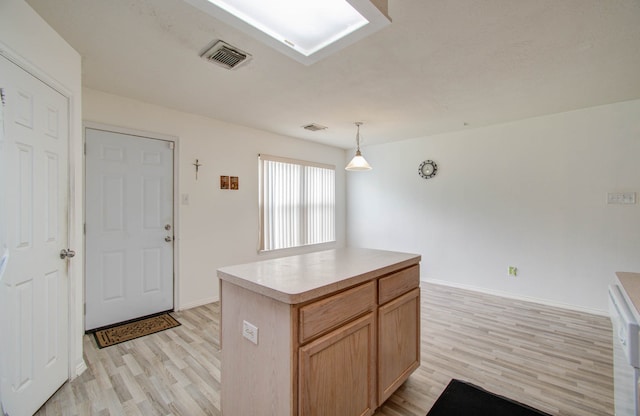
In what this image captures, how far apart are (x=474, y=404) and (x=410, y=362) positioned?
44cm

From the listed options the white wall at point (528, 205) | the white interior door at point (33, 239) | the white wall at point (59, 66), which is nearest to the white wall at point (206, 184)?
the white wall at point (59, 66)

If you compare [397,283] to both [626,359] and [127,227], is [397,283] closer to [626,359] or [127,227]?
[626,359]

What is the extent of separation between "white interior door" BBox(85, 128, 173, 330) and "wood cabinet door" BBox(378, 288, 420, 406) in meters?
2.76

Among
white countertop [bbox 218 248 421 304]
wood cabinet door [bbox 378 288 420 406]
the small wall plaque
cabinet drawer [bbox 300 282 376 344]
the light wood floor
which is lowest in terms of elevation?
the light wood floor

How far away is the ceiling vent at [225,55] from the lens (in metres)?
2.04

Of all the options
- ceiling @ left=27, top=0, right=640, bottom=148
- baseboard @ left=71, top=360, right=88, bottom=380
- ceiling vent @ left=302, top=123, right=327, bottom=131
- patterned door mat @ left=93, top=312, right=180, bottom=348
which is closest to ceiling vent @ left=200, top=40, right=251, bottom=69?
ceiling @ left=27, top=0, right=640, bottom=148

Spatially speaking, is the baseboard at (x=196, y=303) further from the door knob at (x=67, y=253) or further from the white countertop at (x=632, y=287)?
the white countertop at (x=632, y=287)

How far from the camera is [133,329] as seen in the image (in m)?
2.93

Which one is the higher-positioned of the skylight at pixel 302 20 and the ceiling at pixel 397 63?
the ceiling at pixel 397 63

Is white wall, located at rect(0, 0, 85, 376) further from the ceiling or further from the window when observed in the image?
the window

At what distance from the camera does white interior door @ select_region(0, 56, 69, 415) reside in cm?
153

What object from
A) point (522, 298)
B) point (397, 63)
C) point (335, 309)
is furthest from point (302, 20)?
point (522, 298)

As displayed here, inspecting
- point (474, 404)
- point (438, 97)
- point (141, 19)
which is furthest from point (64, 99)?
point (474, 404)

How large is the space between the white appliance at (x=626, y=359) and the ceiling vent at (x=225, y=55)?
2594 millimetres
